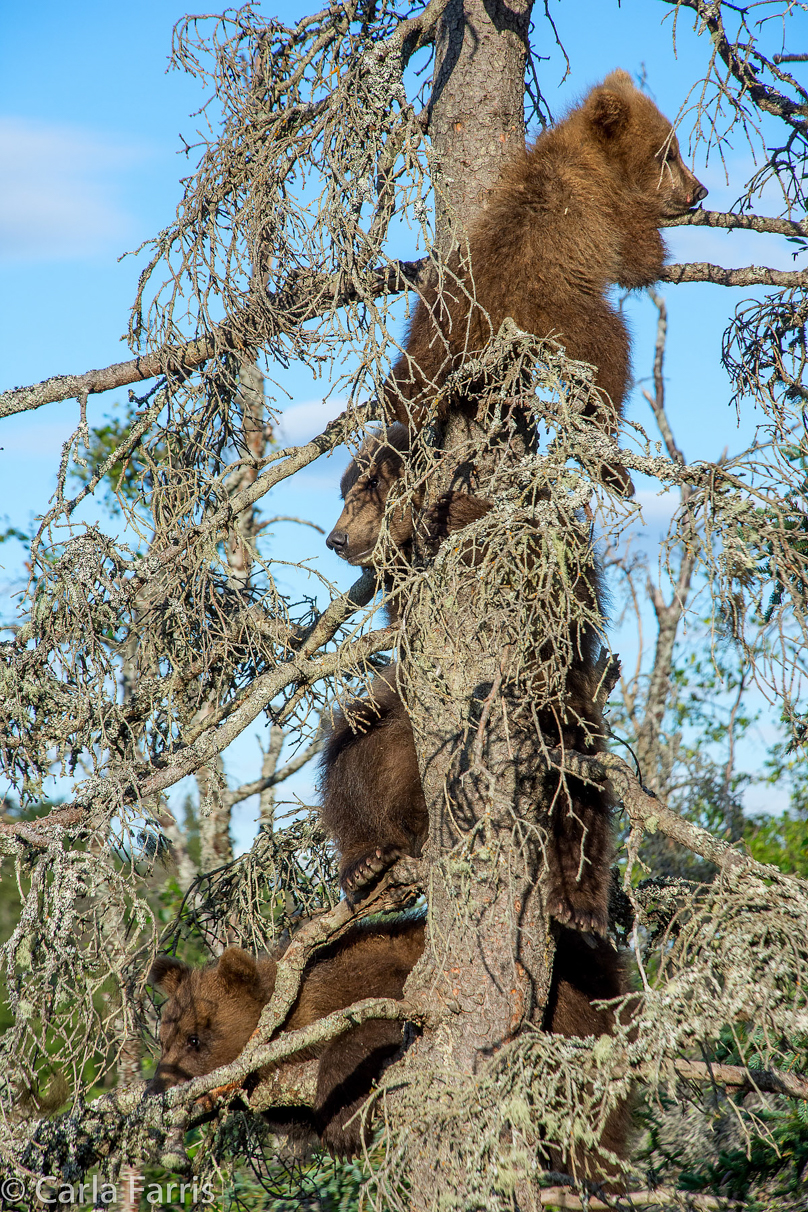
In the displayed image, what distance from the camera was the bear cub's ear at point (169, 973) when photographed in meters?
5.14

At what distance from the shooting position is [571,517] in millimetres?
2857

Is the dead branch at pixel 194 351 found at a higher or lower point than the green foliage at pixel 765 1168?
higher

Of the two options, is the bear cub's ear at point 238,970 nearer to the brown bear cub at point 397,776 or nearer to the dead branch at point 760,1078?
the brown bear cub at point 397,776

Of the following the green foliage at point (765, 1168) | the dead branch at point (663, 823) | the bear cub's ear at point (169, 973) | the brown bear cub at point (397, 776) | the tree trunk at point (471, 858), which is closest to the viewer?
the dead branch at point (663, 823)

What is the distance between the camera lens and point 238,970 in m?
4.75

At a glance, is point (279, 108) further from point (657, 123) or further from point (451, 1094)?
point (451, 1094)

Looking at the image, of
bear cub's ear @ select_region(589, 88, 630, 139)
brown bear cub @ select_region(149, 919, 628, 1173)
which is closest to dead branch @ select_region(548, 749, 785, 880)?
brown bear cub @ select_region(149, 919, 628, 1173)

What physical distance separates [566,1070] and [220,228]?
3.06 m

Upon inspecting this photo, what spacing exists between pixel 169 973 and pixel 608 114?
4830 millimetres

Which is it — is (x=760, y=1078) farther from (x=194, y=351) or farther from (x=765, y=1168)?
(x=194, y=351)

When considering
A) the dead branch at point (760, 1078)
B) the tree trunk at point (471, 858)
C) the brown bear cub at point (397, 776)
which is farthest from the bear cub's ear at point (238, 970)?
the dead branch at point (760, 1078)

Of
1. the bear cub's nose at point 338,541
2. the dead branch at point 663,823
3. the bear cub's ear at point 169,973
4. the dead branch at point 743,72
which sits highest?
the dead branch at point 743,72

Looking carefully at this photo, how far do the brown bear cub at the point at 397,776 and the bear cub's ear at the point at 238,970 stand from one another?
73cm

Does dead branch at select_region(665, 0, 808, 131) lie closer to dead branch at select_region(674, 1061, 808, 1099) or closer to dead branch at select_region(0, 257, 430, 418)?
dead branch at select_region(0, 257, 430, 418)
